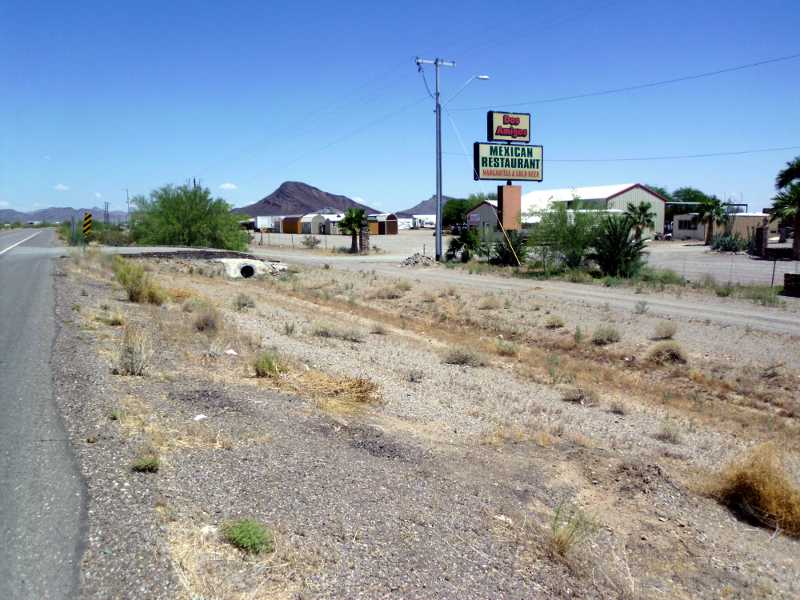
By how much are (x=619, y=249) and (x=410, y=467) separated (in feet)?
100

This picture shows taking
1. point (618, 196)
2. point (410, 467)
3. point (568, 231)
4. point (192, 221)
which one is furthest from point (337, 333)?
point (618, 196)

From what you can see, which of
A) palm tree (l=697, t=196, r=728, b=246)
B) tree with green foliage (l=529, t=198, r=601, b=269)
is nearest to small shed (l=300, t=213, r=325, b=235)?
palm tree (l=697, t=196, r=728, b=246)

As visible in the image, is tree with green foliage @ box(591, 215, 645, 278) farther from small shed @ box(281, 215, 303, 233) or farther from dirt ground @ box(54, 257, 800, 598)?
small shed @ box(281, 215, 303, 233)

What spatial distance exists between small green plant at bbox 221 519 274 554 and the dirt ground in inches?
3.5

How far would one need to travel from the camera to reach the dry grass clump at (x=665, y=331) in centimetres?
2054

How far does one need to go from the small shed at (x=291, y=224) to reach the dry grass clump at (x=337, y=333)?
12525 cm

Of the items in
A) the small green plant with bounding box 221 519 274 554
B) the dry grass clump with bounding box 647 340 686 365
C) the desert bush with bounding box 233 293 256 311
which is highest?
the small green plant with bounding box 221 519 274 554

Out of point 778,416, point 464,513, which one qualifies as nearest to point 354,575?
point 464,513

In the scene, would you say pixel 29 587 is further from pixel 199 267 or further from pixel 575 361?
pixel 199 267

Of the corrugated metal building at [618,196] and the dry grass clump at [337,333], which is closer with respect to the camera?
the dry grass clump at [337,333]

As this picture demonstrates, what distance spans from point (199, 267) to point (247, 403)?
3086 cm

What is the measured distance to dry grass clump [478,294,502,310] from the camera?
27.8 m

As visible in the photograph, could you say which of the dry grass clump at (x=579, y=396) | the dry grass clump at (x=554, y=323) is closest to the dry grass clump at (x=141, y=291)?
the dry grass clump at (x=579, y=396)

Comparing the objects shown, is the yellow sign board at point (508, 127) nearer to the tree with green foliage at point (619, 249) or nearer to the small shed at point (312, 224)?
the tree with green foliage at point (619, 249)
